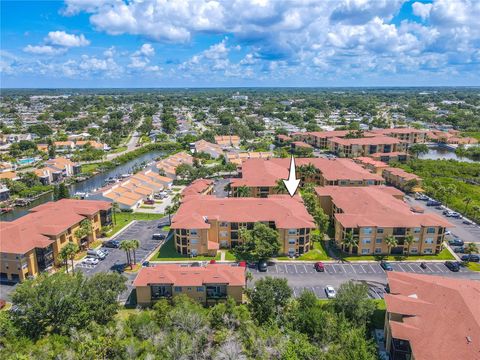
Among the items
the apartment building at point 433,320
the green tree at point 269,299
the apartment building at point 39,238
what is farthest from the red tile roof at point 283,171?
the apartment building at point 433,320

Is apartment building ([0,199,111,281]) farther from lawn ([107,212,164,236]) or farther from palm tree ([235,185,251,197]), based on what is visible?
palm tree ([235,185,251,197])

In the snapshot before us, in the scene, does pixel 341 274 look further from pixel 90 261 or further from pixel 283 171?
pixel 283 171

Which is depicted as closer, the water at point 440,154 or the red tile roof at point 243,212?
the red tile roof at point 243,212

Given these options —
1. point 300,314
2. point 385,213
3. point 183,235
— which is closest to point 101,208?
point 183,235

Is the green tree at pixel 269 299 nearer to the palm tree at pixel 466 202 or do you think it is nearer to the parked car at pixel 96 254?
the parked car at pixel 96 254

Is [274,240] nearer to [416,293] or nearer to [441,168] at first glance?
[416,293]
